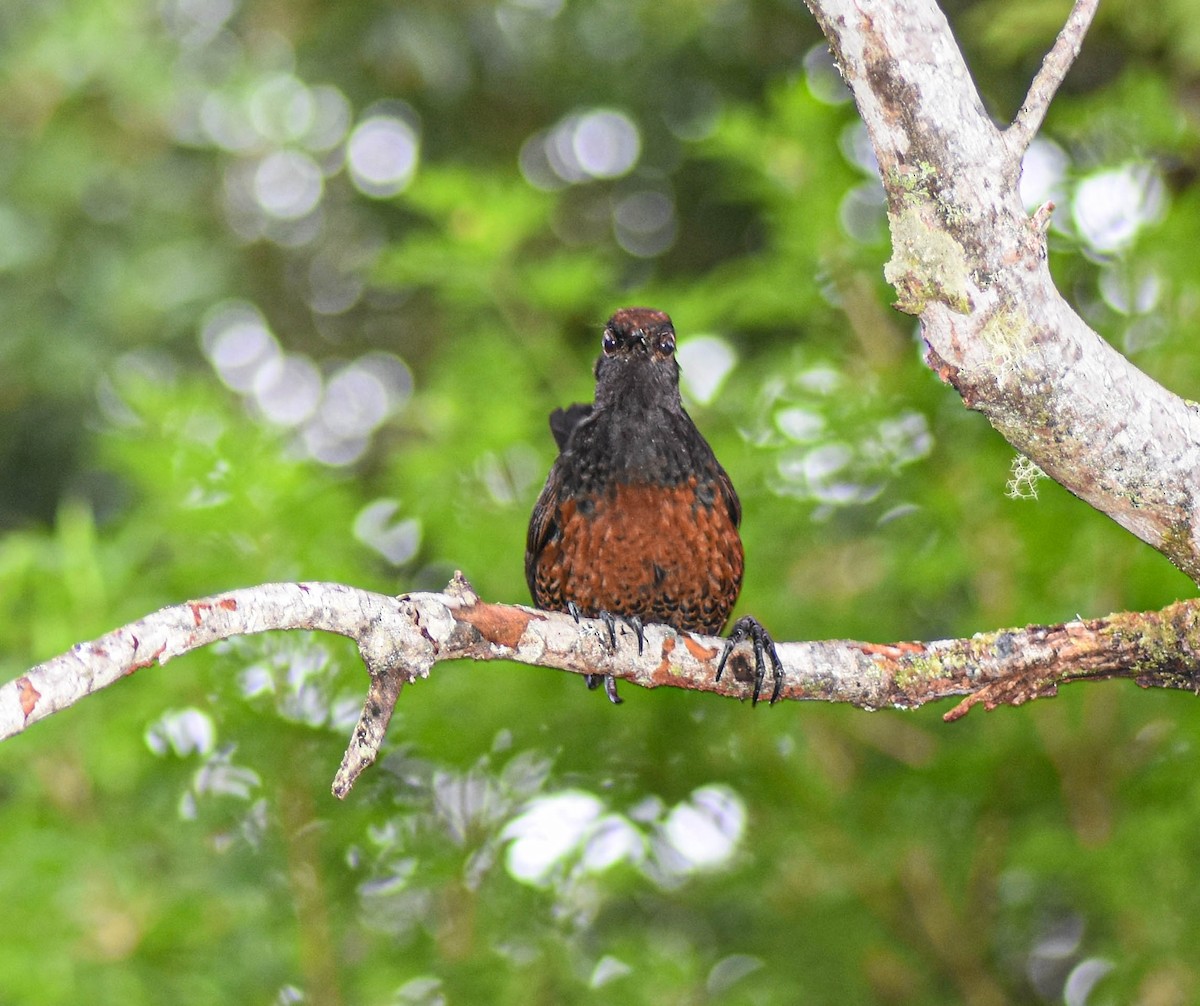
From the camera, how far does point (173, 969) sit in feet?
12.1

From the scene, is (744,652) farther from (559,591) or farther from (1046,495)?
(1046,495)

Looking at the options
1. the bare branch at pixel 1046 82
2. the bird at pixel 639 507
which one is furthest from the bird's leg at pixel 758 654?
the bare branch at pixel 1046 82

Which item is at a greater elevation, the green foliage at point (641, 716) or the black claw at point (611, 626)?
the green foliage at point (641, 716)

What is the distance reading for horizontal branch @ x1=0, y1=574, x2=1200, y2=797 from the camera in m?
1.98

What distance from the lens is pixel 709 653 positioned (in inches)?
105

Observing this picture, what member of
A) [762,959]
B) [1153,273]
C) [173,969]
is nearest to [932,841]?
[762,959]

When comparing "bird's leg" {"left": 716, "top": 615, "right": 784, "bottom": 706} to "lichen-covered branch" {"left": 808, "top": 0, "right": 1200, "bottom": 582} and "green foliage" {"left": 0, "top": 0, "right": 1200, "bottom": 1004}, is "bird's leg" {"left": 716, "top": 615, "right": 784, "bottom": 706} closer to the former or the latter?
"lichen-covered branch" {"left": 808, "top": 0, "right": 1200, "bottom": 582}

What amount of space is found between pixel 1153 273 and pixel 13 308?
13.0ft

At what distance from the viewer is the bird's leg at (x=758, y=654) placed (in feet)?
8.14

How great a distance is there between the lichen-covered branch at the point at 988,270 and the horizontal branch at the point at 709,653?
33 centimetres

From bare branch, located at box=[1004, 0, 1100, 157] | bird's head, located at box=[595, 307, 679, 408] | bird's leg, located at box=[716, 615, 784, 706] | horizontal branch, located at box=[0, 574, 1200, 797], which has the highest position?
bird's head, located at box=[595, 307, 679, 408]

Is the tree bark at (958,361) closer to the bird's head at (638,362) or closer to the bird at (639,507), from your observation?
the bird at (639,507)

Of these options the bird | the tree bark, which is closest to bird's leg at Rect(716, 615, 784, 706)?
the tree bark

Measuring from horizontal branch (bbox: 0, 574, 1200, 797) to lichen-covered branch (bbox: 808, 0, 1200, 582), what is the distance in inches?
12.9
